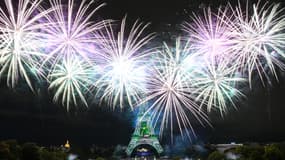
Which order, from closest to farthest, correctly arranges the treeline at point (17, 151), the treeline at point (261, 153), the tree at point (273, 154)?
the treeline at point (17, 151) < the tree at point (273, 154) < the treeline at point (261, 153)

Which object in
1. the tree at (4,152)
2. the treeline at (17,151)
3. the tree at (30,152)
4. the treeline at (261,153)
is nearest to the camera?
the tree at (4,152)

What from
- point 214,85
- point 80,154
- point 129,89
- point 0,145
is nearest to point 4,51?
point 0,145

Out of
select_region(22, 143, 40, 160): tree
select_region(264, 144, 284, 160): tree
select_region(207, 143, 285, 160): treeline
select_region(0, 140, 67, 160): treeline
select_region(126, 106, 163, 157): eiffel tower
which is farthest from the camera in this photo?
select_region(126, 106, 163, 157): eiffel tower

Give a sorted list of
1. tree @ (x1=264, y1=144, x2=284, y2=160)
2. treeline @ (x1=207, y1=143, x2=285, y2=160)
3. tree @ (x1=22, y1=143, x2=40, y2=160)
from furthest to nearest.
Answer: treeline @ (x1=207, y1=143, x2=285, y2=160) < tree @ (x1=264, y1=144, x2=284, y2=160) < tree @ (x1=22, y1=143, x2=40, y2=160)

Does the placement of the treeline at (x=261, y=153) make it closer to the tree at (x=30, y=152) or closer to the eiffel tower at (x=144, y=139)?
the tree at (x=30, y=152)

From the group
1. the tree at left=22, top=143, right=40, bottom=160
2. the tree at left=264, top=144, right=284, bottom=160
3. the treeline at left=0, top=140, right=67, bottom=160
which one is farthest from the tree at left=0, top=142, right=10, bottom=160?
the tree at left=264, top=144, right=284, bottom=160

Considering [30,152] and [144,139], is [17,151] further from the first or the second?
[144,139]

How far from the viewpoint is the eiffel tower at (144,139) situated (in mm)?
53178

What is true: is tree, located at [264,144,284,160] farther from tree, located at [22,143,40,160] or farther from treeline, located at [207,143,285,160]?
tree, located at [22,143,40,160]

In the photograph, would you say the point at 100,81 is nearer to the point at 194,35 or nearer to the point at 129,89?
the point at 129,89

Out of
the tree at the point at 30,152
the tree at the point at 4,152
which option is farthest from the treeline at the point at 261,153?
the tree at the point at 4,152

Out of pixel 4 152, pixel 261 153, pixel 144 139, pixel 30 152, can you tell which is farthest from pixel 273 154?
pixel 144 139

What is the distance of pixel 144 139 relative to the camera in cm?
5462

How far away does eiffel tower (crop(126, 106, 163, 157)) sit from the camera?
53.2 m
